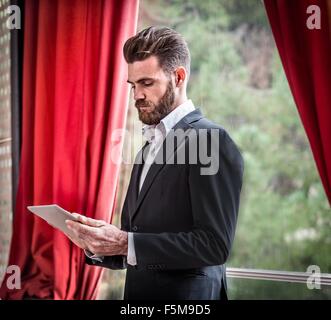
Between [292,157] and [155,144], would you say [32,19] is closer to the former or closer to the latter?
[155,144]

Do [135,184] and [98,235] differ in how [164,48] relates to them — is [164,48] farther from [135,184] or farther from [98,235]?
[98,235]

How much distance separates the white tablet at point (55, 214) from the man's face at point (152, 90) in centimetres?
54

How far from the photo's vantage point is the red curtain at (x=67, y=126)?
2.56 metres

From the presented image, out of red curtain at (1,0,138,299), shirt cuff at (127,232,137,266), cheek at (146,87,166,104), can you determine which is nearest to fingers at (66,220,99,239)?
shirt cuff at (127,232,137,266)

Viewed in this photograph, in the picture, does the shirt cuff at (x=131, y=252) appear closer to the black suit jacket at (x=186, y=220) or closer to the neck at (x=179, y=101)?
the black suit jacket at (x=186, y=220)

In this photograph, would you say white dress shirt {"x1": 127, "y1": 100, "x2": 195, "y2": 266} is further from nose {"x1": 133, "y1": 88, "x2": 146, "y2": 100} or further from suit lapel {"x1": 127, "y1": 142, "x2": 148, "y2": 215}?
nose {"x1": 133, "y1": 88, "x2": 146, "y2": 100}

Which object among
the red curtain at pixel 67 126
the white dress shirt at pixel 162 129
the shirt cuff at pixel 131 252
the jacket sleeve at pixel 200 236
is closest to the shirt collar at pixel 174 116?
the white dress shirt at pixel 162 129

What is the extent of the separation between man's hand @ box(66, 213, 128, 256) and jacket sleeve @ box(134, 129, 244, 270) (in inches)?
2.6

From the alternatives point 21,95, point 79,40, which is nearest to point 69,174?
point 21,95

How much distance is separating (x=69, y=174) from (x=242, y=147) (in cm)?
95

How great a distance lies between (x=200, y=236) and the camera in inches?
65.1

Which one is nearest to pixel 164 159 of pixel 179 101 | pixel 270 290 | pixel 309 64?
pixel 179 101

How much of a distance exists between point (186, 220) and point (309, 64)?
0.91 metres

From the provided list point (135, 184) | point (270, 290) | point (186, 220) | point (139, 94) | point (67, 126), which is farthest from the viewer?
point (67, 126)
